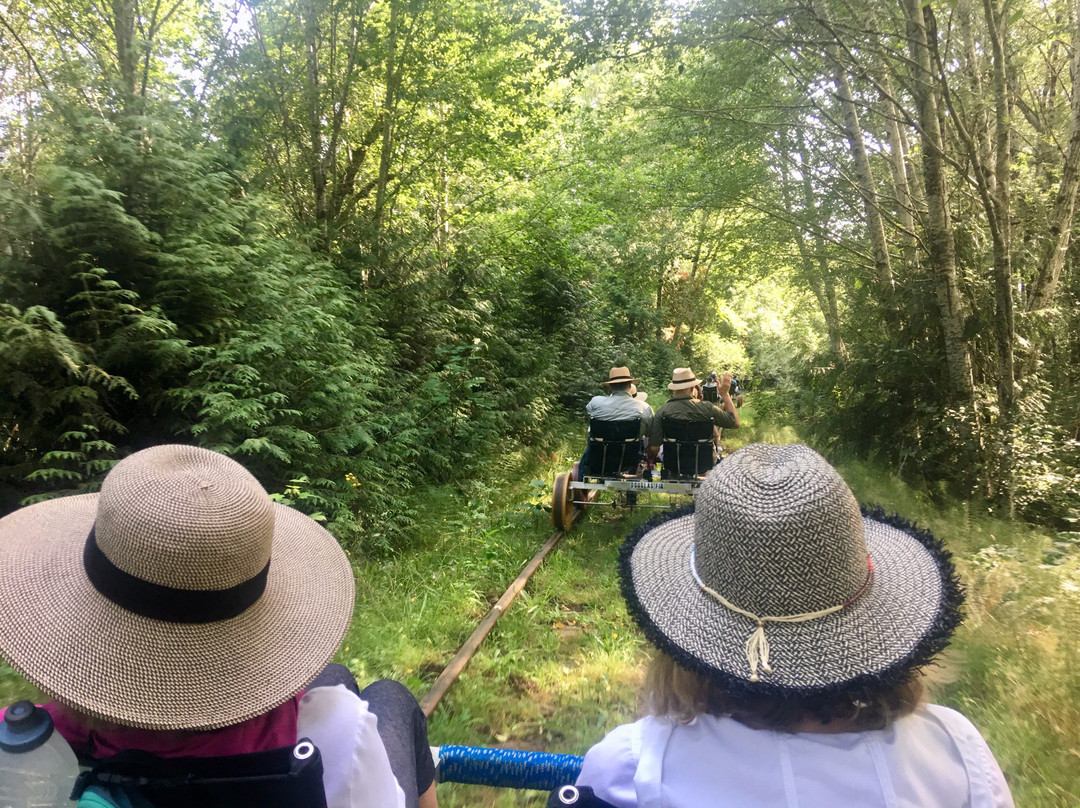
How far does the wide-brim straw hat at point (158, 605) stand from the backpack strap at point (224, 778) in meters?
0.07

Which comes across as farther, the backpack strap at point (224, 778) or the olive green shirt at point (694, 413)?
the olive green shirt at point (694, 413)

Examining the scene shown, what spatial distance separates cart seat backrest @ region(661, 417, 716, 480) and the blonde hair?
5578 millimetres

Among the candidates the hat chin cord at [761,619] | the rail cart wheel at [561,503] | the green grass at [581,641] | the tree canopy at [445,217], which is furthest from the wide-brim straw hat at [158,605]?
the rail cart wheel at [561,503]

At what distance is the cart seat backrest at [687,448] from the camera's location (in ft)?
21.8

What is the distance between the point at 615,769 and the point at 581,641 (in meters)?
3.53

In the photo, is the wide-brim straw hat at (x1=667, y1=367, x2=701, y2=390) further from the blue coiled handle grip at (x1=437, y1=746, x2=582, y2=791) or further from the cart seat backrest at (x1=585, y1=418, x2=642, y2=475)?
the blue coiled handle grip at (x1=437, y1=746, x2=582, y2=791)

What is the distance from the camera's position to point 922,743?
3.60 feet

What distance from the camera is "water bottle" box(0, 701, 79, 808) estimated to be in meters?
0.93

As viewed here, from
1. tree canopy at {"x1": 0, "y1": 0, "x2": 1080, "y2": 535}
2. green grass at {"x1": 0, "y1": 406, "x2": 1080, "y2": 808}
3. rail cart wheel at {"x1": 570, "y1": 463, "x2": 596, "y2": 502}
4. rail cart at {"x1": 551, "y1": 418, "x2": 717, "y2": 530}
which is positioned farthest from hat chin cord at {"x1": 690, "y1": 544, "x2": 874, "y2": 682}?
rail cart wheel at {"x1": 570, "y1": 463, "x2": 596, "y2": 502}

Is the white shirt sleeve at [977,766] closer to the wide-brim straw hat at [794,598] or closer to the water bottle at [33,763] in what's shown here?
the wide-brim straw hat at [794,598]

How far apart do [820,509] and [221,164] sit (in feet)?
21.5

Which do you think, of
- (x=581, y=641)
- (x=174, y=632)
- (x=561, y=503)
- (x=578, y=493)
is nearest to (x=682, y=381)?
(x=578, y=493)

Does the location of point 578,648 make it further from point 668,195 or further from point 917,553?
point 668,195

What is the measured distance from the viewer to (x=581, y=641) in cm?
453
